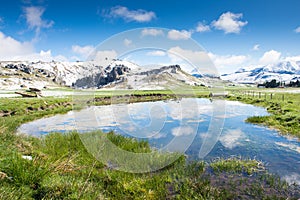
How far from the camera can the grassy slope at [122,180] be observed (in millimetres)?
5105

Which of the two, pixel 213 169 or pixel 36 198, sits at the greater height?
pixel 36 198

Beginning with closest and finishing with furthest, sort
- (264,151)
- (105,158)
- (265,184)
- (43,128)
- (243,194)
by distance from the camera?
1. (243,194)
2. (265,184)
3. (105,158)
4. (264,151)
5. (43,128)

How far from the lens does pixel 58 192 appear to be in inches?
200

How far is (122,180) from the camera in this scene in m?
7.40

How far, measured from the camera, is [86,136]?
12758mm

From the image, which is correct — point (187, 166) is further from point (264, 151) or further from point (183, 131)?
point (183, 131)

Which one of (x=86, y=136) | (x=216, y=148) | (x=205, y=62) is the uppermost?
(x=205, y=62)

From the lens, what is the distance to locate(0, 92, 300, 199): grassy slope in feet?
16.8

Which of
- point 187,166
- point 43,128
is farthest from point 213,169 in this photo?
point 43,128

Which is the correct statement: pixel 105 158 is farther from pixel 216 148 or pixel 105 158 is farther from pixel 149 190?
pixel 216 148

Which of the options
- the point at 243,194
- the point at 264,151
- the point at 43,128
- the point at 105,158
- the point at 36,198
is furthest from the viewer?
the point at 43,128

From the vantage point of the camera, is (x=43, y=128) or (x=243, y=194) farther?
(x=43, y=128)

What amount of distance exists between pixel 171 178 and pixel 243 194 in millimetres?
2403

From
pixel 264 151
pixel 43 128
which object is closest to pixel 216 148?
pixel 264 151
